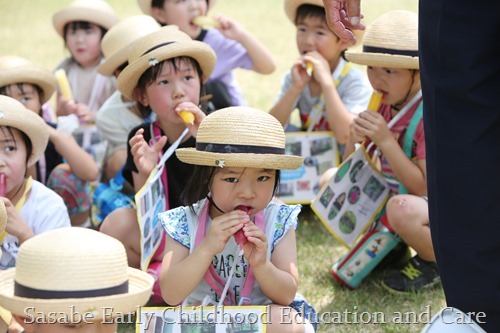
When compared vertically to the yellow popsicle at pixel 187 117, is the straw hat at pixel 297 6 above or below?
above

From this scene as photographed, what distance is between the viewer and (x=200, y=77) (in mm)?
4078

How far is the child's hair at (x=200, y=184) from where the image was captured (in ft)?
10.2

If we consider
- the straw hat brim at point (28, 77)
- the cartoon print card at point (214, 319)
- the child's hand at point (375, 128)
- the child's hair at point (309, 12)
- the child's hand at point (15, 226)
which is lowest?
the cartoon print card at point (214, 319)

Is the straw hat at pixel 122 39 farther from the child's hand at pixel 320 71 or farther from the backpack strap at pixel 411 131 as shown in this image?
the backpack strap at pixel 411 131

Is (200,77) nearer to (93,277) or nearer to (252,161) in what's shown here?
(252,161)

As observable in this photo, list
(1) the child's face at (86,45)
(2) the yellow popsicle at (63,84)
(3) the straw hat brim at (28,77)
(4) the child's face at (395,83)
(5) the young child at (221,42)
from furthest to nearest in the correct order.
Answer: (1) the child's face at (86,45)
(2) the yellow popsicle at (63,84)
(5) the young child at (221,42)
(3) the straw hat brim at (28,77)
(4) the child's face at (395,83)

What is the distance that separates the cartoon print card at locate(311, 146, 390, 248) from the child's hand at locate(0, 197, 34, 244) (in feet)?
4.15

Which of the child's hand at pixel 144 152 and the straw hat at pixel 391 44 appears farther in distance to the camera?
the straw hat at pixel 391 44

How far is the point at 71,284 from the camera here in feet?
7.39

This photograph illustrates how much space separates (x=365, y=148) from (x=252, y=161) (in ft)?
4.41

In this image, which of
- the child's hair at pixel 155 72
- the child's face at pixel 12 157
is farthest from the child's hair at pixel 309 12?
the child's face at pixel 12 157

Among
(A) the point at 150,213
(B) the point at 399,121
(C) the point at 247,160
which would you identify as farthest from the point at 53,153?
(C) the point at 247,160

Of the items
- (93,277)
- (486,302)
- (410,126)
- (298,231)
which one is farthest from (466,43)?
Result: (298,231)

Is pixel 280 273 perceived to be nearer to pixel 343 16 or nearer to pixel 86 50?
pixel 343 16
